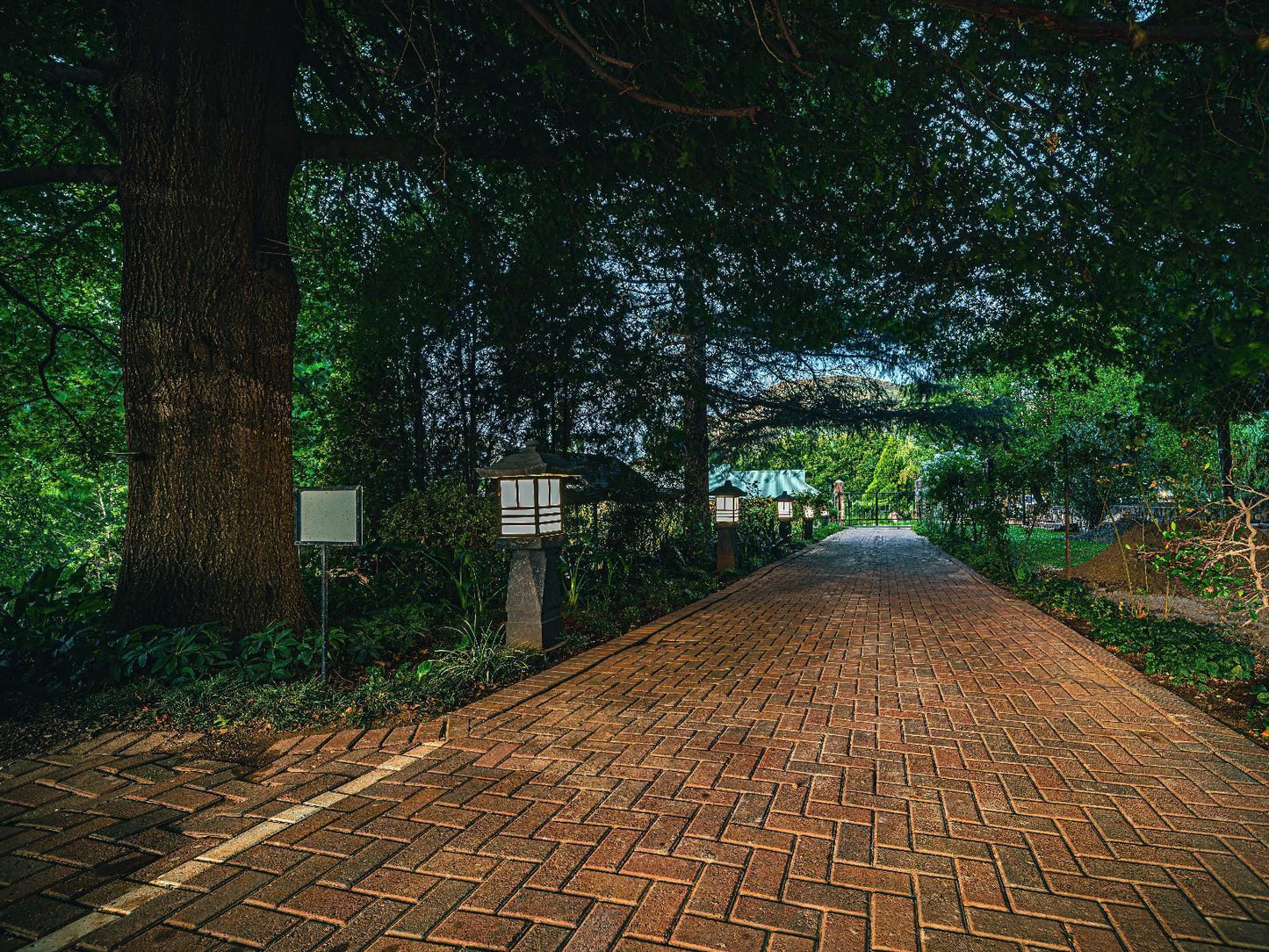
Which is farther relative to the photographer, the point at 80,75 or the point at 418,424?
the point at 418,424

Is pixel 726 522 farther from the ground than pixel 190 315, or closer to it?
closer to it

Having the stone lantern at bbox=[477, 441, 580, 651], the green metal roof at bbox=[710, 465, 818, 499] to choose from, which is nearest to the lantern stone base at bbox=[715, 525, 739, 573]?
the stone lantern at bbox=[477, 441, 580, 651]

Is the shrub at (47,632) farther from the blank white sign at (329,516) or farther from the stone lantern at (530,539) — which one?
the stone lantern at (530,539)

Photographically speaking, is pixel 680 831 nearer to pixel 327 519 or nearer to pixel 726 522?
pixel 327 519

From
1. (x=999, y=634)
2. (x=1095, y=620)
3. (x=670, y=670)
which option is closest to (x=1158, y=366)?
(x=1095, y=620)

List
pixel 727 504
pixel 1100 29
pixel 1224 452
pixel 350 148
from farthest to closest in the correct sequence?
pixel 727 504 → pixel 1224 452 → pixel 350 148 → pixel 1100 29

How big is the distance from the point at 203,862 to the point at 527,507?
3254 millimetres

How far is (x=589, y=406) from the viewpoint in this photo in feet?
28.0

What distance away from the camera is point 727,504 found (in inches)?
420

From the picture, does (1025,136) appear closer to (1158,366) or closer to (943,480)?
(1158,366)

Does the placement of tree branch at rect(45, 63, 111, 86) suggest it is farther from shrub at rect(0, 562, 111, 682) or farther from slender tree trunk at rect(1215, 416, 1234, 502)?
slender tree trunk at rect(1215, 416, 1234, 502)

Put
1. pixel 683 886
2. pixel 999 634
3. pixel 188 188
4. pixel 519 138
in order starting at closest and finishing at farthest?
pixel 683 886, pixel 188 188, pixel 519 138, pixel 999 634

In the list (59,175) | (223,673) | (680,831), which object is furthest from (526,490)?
(59,175)

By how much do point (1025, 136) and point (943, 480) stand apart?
13.3 m
